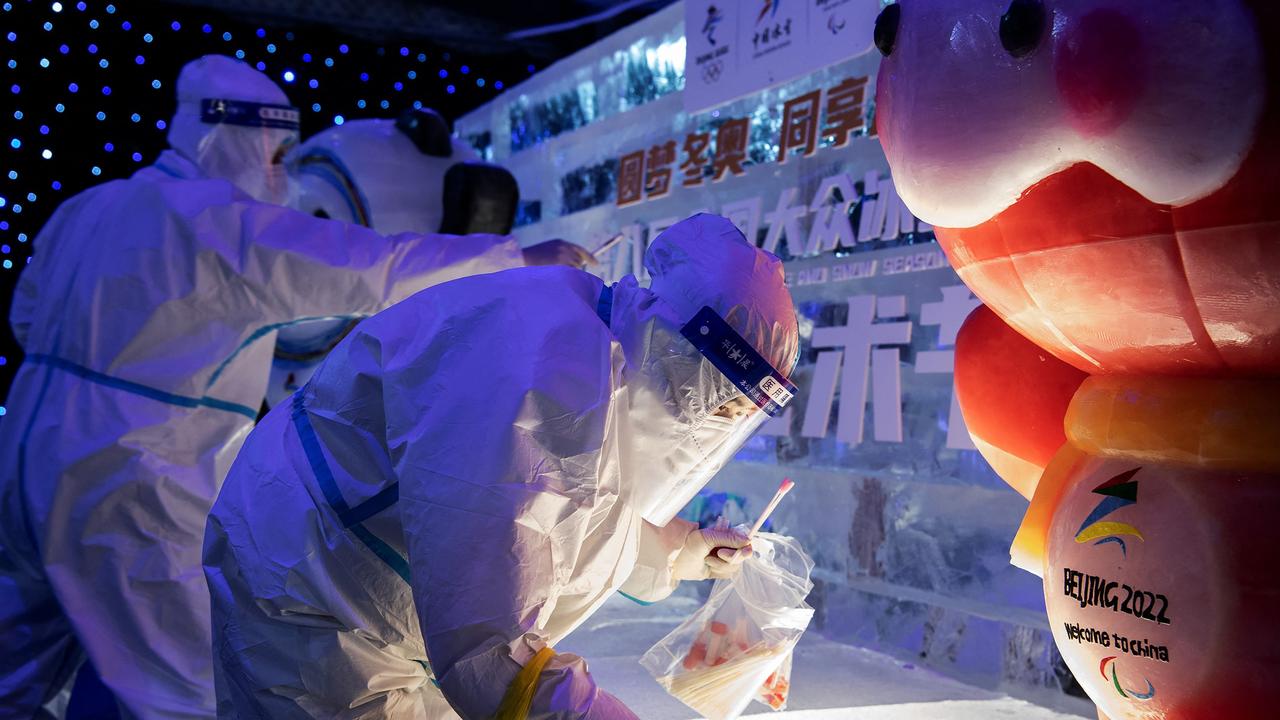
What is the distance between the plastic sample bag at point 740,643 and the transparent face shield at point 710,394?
36 centimetres

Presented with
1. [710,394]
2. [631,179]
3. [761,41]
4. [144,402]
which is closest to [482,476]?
[710,394]

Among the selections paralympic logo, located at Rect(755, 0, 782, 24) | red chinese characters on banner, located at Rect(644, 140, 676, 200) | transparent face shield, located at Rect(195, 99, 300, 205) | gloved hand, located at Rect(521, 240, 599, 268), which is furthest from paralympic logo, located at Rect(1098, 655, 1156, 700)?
red chinese characters on banner, located at Rect(644, 140, 676, 200)

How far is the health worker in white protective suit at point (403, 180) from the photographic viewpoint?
279 cm

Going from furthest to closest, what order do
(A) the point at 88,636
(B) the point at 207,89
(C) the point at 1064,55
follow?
(B) the point at 207,89
(A) the point at 88,636
(C) the point at 1064,55

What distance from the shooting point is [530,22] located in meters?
5.94

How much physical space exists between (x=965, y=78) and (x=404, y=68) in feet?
17.4

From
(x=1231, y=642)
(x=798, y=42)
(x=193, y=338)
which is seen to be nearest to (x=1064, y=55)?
(x=1231, y=642)

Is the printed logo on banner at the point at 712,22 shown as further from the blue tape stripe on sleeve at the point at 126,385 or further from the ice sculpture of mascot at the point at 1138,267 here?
the ice sculpture of mascot at the point at 1138,267

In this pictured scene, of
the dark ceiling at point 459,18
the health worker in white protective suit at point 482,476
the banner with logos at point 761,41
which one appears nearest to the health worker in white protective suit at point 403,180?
the banner with logos at point 761,41

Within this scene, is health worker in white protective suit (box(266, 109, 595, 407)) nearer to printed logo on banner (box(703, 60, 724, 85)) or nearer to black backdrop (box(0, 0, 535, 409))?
printed logo on banner (box(703, 60, 724, 85))

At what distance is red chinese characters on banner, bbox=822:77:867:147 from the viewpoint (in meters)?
3.19

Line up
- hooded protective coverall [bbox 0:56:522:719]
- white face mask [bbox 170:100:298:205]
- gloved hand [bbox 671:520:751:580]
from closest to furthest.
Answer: gloved hand [bbox 671:520:751:580]
hooded protective coverall [bbox 0:56:522:719]
white face mask [bbox 170:100:298:205]

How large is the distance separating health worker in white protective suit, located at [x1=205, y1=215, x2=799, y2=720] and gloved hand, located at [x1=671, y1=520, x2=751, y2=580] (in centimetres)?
25

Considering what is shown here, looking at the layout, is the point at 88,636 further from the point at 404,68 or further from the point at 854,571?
the point at 404,68
